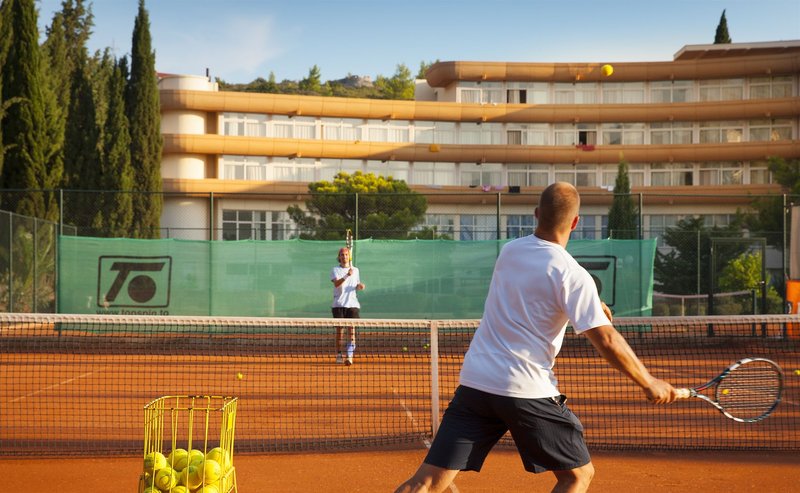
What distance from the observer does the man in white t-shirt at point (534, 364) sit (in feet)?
11.4

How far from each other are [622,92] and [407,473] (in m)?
46.1

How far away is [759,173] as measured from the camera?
48.3 m

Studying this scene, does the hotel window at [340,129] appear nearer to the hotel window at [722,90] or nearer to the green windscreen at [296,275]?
the hotel window at [722,90]

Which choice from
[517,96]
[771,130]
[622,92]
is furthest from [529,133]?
[771,130]

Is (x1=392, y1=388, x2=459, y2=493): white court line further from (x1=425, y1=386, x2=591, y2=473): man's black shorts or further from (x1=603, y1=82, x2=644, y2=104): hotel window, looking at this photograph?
(x1=603, y1=82, x2=644, y2=104): hotel window

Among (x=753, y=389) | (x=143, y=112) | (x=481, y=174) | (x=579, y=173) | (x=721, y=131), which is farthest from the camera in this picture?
(x=579, y=173)

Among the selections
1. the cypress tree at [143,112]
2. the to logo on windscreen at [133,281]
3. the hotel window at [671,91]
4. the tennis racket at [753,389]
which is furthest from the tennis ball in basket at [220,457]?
the hotel window at [671,91]

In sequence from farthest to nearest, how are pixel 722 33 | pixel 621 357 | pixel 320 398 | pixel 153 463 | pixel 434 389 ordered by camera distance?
pixel 722 33, pixel 320 398, pixel 434 389, pixel 153 463, pixel 621 357

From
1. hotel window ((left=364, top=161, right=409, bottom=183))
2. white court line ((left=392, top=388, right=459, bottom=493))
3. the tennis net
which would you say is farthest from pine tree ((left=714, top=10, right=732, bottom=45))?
white court line ((left=392, top=388, right=459, bottom=493))

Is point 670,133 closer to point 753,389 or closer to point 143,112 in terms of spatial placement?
point 143,112

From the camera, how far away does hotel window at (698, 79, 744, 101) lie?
48438 millimetres

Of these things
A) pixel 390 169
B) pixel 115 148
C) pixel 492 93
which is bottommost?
pixel 115 148

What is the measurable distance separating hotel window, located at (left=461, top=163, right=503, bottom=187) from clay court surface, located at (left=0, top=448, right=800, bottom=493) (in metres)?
41.9

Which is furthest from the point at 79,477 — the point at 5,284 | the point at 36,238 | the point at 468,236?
the point at 468,236
